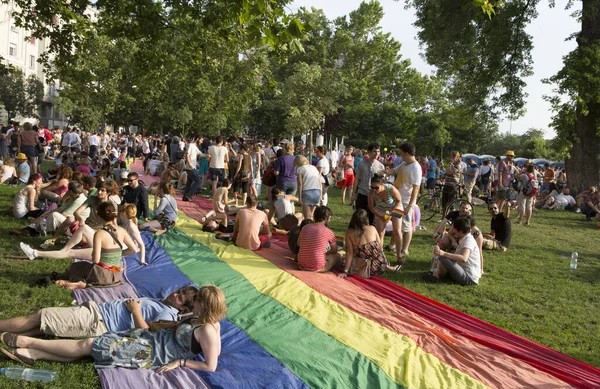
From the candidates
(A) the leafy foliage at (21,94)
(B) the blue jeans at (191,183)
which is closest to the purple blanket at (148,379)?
(B) the blue jeans at (191,183)

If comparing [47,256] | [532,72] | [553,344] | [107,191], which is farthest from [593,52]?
[47,256]

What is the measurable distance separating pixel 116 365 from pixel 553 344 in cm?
456

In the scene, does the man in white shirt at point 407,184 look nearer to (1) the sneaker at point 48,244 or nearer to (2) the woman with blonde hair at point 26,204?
(1) the sneaker at point 48,244

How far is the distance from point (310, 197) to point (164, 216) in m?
2.95

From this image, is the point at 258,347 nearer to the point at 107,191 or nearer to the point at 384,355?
the point at 384,355

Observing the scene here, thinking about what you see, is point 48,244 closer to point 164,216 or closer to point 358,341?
point 164,216

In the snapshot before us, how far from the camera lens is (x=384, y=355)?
540cm

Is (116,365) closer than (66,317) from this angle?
Yes

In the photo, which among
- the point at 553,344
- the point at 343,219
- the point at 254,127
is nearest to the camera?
the point at 553,344

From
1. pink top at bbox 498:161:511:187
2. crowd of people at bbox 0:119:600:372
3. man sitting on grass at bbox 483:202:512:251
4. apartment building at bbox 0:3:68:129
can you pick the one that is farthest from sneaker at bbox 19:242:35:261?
apartment building at bbox 0:3:68:129

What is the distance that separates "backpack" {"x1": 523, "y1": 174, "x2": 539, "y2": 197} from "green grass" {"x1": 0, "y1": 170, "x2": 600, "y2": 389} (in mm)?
2450

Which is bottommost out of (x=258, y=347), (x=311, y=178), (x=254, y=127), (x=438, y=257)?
(x=258, y=347)

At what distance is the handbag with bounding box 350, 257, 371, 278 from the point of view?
7.93m

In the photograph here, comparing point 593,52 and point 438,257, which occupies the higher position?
point 593,52
